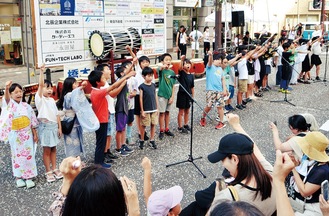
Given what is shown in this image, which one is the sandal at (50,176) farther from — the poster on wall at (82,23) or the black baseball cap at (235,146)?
the poster on wall at (82,23)

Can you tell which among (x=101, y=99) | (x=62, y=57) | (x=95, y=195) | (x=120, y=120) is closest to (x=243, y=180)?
(x=95, y=195)

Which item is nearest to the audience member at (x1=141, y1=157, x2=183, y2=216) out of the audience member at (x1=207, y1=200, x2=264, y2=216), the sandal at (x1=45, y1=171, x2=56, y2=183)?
the audience member at (x1=207, y1=200, x2=264, y2=216)

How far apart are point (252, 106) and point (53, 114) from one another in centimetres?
571

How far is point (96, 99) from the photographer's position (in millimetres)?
5062

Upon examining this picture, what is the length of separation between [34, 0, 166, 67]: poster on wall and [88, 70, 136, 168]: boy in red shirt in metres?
3.61

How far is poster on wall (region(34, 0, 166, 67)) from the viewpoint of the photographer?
26.8 feet

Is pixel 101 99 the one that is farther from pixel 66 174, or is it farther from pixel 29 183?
pixel 66 174

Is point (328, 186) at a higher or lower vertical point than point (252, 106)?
higher

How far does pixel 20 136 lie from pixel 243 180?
332cm

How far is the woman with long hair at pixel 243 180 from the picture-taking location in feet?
7.25

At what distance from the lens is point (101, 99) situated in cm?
509

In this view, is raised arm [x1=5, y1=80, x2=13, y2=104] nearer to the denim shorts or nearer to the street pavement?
the street pavement

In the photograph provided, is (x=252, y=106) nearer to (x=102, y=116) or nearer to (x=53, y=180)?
(x=102, y=116)

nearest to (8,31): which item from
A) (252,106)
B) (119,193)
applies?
(252,106)
